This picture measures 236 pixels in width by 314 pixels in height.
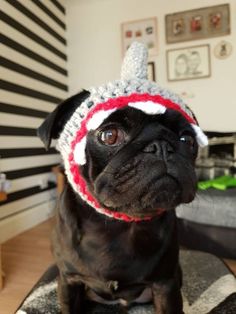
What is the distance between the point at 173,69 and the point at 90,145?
2.05m

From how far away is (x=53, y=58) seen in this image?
2473mm

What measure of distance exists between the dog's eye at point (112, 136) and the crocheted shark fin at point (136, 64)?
17 cm

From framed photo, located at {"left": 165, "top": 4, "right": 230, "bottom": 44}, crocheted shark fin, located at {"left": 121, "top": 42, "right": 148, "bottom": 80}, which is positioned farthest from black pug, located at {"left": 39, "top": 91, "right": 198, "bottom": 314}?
framed photo, located at {"left": 165, "top": 4, "right": 230, "bottom": 44}

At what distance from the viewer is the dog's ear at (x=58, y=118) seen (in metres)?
0.66

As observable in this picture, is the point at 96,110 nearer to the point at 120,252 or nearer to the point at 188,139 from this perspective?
the point at 188,139

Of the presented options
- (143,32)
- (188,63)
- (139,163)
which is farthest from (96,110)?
(143,32)

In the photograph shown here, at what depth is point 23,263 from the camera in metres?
1.47

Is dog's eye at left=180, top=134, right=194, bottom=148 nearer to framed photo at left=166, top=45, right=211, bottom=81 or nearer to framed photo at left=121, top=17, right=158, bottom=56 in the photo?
framed photo at left=166, top=45, right=211, bottom=81

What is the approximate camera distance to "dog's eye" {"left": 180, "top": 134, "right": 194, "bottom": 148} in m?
0.63

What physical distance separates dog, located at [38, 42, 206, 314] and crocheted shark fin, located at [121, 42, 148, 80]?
0.39 ft

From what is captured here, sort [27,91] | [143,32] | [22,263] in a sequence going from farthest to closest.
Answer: [143,32]
[27,91]
[22,263]

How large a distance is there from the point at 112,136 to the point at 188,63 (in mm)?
2060

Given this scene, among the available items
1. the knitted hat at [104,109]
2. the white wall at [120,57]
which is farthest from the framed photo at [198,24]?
the knitted hat at [104,109]

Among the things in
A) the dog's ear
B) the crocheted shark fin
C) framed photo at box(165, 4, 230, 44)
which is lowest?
the dog's ear
